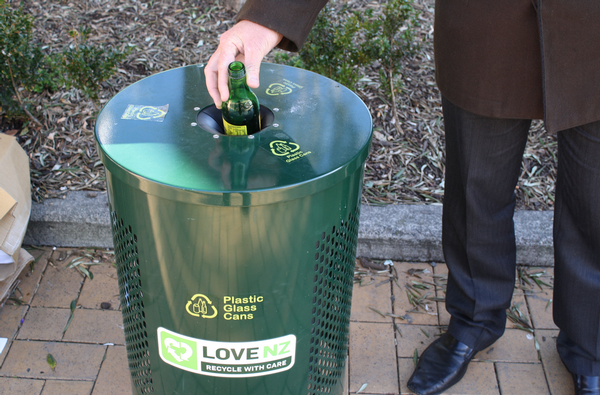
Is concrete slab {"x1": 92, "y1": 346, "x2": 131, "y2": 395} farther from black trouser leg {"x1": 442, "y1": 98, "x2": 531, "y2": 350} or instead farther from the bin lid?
black trouser leg {"x1": 442, "y1": 98, "x2": 531, "y2": 350}

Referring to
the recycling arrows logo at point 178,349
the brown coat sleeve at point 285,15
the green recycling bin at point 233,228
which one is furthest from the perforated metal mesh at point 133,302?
the brown coat sleeve at point 285,15

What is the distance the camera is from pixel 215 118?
5.11ft

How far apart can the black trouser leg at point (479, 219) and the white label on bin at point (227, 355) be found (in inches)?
30.8

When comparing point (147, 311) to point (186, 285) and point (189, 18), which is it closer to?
point (186, 285)

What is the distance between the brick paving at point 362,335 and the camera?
2166mm

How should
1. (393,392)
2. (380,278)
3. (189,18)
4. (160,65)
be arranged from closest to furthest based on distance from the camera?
1. (393,392)
2. (380,278)
3. (160,65)
4. (189,18)

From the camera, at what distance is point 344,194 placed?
1.42m

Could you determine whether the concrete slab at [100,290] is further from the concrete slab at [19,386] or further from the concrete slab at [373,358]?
the concrete slab at [373,358]

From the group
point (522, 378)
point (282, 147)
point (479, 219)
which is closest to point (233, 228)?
point (282, 147)

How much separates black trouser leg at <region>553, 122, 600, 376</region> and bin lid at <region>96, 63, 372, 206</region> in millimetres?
635

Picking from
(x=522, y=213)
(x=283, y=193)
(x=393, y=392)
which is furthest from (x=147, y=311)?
(x=522, y=213)

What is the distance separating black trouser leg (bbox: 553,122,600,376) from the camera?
5.28ft

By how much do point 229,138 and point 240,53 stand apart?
25cm

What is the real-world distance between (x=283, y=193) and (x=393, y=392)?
123 cm
